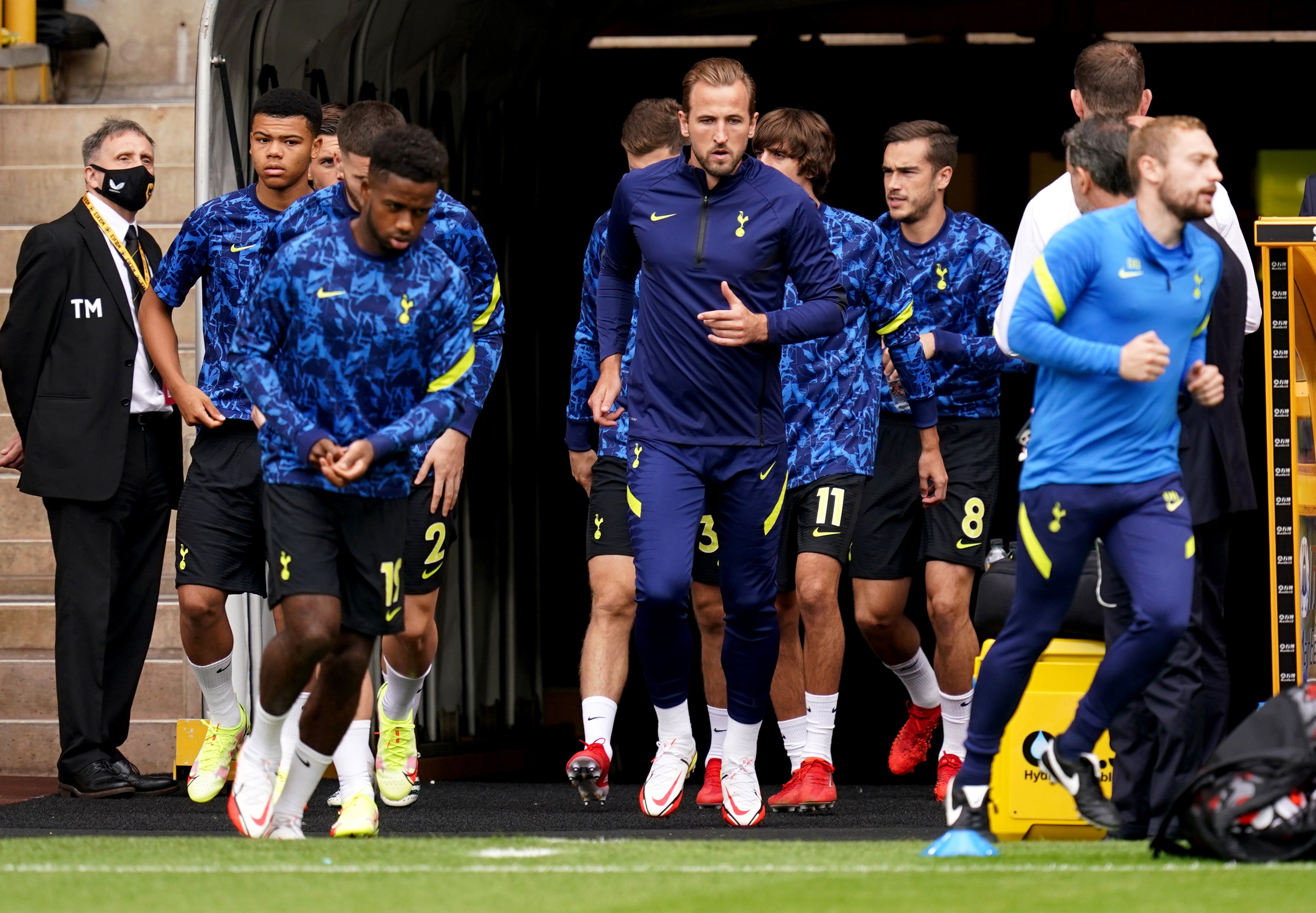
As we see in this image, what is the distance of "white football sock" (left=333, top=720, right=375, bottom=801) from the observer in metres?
5.28

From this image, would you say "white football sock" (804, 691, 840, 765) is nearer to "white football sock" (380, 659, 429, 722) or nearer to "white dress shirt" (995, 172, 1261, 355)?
"white football sock" (380, 659, 429, 722)

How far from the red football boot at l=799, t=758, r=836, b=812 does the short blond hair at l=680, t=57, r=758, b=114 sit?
6.78 ft

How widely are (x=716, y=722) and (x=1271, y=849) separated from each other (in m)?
2.61

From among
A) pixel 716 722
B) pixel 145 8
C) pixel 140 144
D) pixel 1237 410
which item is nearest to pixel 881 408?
pixel 716 722

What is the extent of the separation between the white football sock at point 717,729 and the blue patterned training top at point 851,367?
825 mm

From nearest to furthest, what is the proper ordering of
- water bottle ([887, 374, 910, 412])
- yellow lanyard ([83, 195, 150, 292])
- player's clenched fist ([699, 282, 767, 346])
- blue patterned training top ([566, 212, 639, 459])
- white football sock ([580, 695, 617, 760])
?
player's clenched fist ([699, 282, 767, 346])
white football sock ([580, 695, 617, 760])
blue patterned training top ([566, 212, 639, 459])
water bottle ([887, 374, 910, 412])
yellow lanyard ([83, 195, 150, 292])

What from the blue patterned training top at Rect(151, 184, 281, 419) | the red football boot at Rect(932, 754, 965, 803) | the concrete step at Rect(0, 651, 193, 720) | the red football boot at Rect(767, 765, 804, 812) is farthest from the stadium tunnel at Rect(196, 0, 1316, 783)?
the red football boot at Rect(767, 765, 804, 812)

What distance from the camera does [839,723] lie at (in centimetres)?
1025

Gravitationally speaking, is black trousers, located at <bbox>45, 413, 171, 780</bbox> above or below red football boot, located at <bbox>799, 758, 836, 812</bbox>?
above

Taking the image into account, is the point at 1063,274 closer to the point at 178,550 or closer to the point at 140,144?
the point at 178,550

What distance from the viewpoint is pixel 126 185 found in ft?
23.1

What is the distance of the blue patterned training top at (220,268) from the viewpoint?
6.25 meters

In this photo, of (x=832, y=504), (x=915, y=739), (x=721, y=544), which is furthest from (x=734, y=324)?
(x=915, y=739)

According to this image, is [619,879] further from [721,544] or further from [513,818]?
[513,818]
